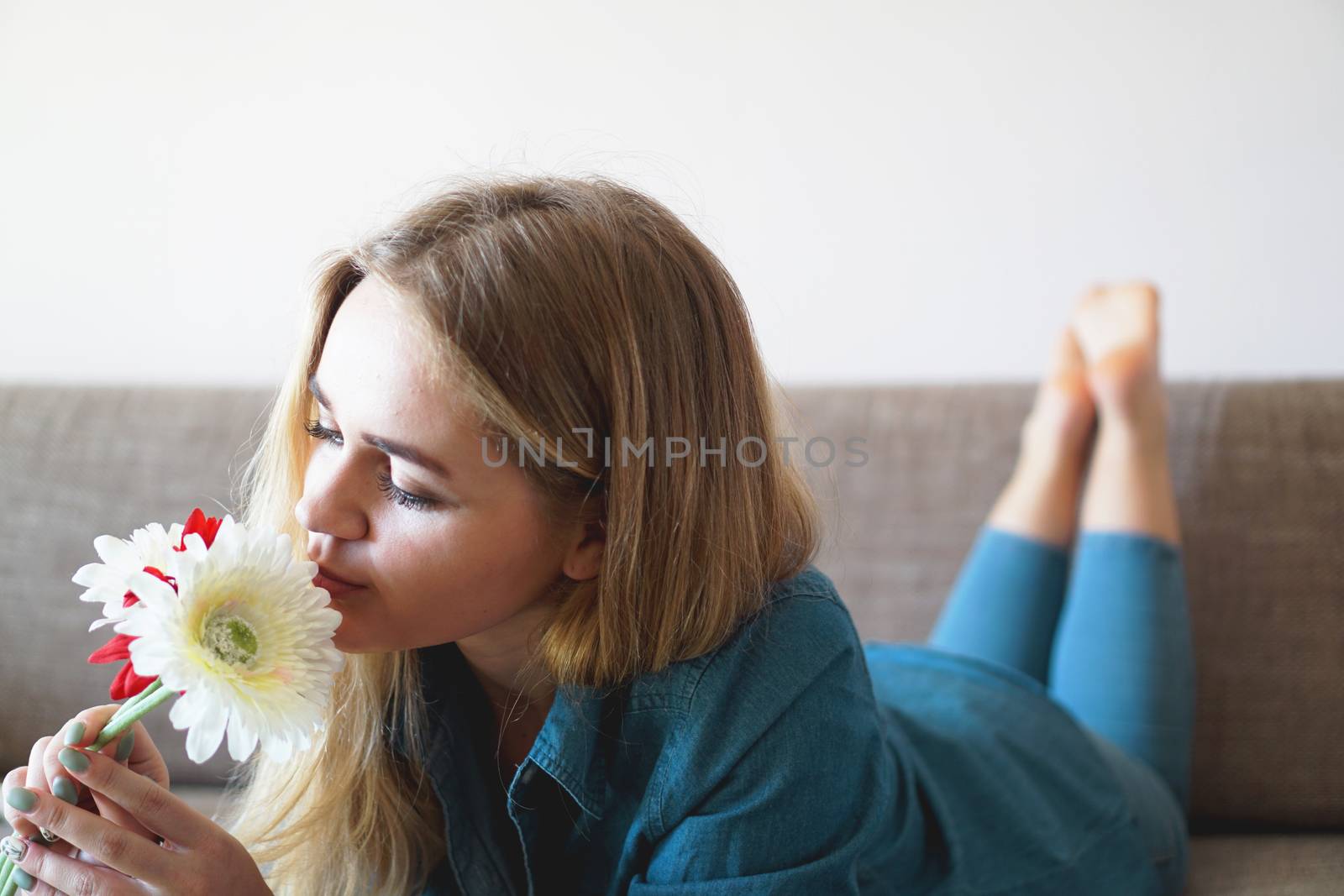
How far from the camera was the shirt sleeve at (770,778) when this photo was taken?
0.78 meters

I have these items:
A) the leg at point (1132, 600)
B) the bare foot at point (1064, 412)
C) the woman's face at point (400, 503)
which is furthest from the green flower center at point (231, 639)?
the bare foot at point (1064, 412)

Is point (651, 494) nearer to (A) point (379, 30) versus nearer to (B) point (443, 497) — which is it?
(B) point (443, 497)

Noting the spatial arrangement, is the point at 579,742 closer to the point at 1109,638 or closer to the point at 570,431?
the point at 570,431

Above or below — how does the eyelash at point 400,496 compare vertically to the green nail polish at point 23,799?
above

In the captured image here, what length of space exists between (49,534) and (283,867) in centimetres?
68

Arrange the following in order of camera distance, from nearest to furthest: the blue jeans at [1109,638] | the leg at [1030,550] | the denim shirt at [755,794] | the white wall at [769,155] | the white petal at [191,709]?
the white petal at [191,709] < the denim shirt at [755,794] < the blue jeans at [1109,638] < the leg at [1030,550] < the white wall at [769,155]

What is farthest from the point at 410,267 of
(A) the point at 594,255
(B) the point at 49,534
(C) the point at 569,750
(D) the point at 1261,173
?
(D) the point at 1261,173

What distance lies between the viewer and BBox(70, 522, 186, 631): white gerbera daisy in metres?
0.64

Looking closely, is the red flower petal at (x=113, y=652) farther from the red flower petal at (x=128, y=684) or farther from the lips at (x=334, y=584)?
the lips at (x=334, y=584)

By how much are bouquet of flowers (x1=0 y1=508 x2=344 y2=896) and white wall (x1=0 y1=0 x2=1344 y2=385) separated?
3.00ft

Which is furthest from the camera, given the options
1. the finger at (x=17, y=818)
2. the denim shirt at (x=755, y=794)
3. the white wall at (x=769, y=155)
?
the white wall at (x=769, y=155)

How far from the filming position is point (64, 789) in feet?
2.28

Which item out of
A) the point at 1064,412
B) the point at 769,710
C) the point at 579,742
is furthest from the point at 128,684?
the point at 1064,412

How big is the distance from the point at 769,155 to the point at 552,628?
94 centimetres
